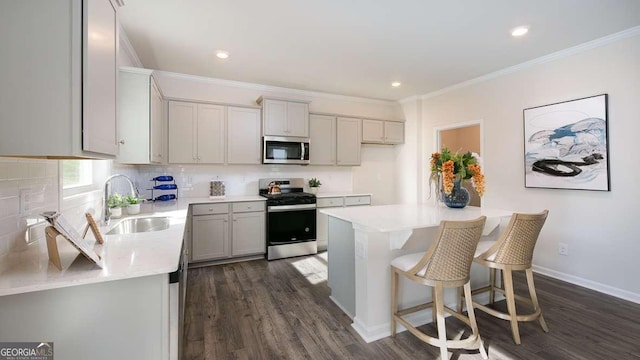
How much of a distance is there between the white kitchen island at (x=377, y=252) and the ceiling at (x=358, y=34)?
174 centimetres

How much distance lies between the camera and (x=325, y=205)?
434 centimetres

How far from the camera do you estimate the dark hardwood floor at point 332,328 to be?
6.40 feet

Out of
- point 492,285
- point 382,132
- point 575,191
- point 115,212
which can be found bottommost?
point 492,285

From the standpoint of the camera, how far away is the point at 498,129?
Result: 12.6ft

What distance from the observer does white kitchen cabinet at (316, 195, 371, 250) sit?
427 cm

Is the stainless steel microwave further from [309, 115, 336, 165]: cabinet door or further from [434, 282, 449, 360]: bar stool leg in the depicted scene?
[434, 282, 449, 360]: bar stool leg

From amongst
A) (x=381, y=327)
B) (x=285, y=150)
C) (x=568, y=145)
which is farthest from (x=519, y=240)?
(x=285, y=150)

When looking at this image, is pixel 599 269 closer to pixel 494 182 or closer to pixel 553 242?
pixel 553 242

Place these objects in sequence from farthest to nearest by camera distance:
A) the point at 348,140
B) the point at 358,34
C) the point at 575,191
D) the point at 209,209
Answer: the point at 348,140 < the point at 209,209 < the point at 575,191 < the point at 358,34

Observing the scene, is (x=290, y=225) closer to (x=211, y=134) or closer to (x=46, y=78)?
(x=211, y=134)

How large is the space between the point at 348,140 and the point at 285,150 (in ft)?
3.97

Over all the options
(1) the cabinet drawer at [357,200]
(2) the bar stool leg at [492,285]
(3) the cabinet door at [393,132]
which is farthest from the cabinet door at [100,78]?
(3) the cabinet door at [393,132]

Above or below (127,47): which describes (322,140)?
below

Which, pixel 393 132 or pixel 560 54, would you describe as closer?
pixel 560 54
